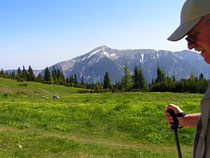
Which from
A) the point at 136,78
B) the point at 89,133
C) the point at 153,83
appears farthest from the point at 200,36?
the point at 153,83

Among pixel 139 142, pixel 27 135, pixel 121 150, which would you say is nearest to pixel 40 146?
pixel 27 135

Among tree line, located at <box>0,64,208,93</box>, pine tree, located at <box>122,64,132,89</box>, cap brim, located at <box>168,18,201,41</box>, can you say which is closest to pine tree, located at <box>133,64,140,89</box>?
tree line, located at <box>0,64,208,93</box>

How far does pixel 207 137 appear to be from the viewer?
131 cm

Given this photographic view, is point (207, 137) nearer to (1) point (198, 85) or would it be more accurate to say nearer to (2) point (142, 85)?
(1) point (198, 85)

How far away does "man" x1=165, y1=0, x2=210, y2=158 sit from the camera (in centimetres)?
132

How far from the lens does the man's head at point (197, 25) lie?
136 cm

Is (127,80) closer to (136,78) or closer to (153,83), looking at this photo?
(136,78)

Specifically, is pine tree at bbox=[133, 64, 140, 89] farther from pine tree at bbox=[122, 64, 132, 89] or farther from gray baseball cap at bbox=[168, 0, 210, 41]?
gray baseball cap at bbox=[168, 0, 210, 41]

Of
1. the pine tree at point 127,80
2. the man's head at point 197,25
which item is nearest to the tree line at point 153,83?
the pine tree at point 127,80

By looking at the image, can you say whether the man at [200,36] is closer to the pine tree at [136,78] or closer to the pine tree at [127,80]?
the pine tree at [136,78]

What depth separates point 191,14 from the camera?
1.40m

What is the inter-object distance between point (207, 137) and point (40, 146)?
7294 millimetres

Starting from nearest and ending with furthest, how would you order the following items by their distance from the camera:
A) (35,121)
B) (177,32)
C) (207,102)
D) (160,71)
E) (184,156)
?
1. (207,102)
2. (177,32)
3. (184,156)
4. (35,121)
5. (160,71)

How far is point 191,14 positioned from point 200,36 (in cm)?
19
